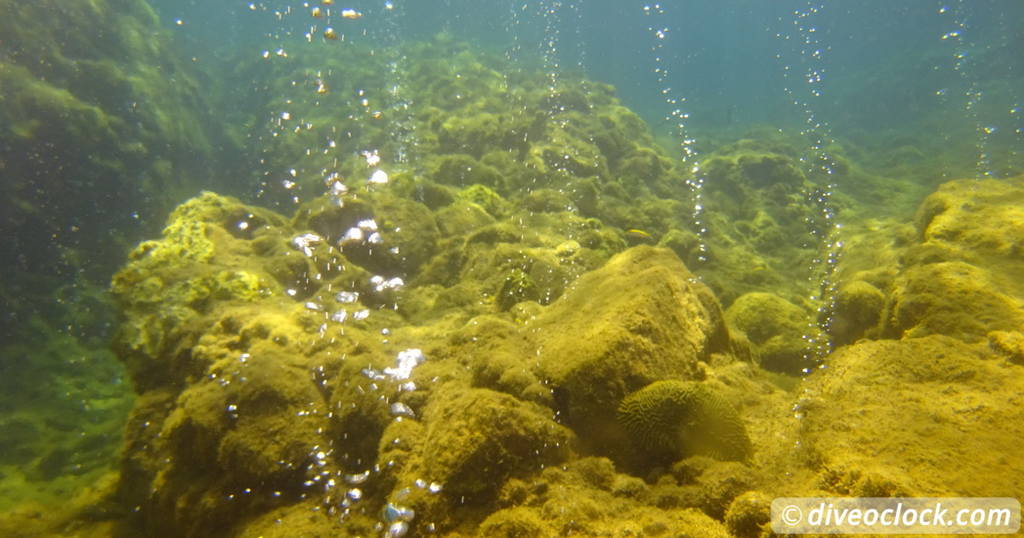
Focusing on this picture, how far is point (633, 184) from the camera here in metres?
14.2

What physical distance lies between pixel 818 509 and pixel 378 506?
118 inches

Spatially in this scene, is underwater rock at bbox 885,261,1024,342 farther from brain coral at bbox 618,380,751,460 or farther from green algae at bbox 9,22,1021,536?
brain coral at bbox 618,380,751,460

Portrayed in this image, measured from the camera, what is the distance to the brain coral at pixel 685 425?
11.3 ft

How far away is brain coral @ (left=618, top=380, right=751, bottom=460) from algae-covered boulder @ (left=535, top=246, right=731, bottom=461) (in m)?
0.22

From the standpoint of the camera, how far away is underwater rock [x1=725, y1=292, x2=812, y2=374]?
22.0 feet

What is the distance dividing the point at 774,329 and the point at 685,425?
450 cm

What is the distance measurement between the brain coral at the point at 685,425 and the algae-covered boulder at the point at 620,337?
222 mm

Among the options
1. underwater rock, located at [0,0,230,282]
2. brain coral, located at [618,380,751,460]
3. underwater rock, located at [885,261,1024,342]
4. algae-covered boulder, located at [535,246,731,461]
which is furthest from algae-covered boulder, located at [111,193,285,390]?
underwater rock, located at [885,261,1024,342]

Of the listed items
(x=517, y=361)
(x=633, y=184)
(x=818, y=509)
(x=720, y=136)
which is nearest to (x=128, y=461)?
(x=517, y=361)

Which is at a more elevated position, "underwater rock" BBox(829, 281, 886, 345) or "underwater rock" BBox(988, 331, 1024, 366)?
"underwater rock" BBox(829, 281, 886, 345)

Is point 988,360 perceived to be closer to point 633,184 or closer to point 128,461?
point 128,461

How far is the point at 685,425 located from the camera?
137 inches

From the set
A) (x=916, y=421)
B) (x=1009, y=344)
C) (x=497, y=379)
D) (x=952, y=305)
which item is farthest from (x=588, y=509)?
(x=952, y=305)

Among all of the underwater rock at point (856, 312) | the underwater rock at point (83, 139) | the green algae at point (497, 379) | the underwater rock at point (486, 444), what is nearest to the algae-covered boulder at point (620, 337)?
the green algae at point (497, 379)
